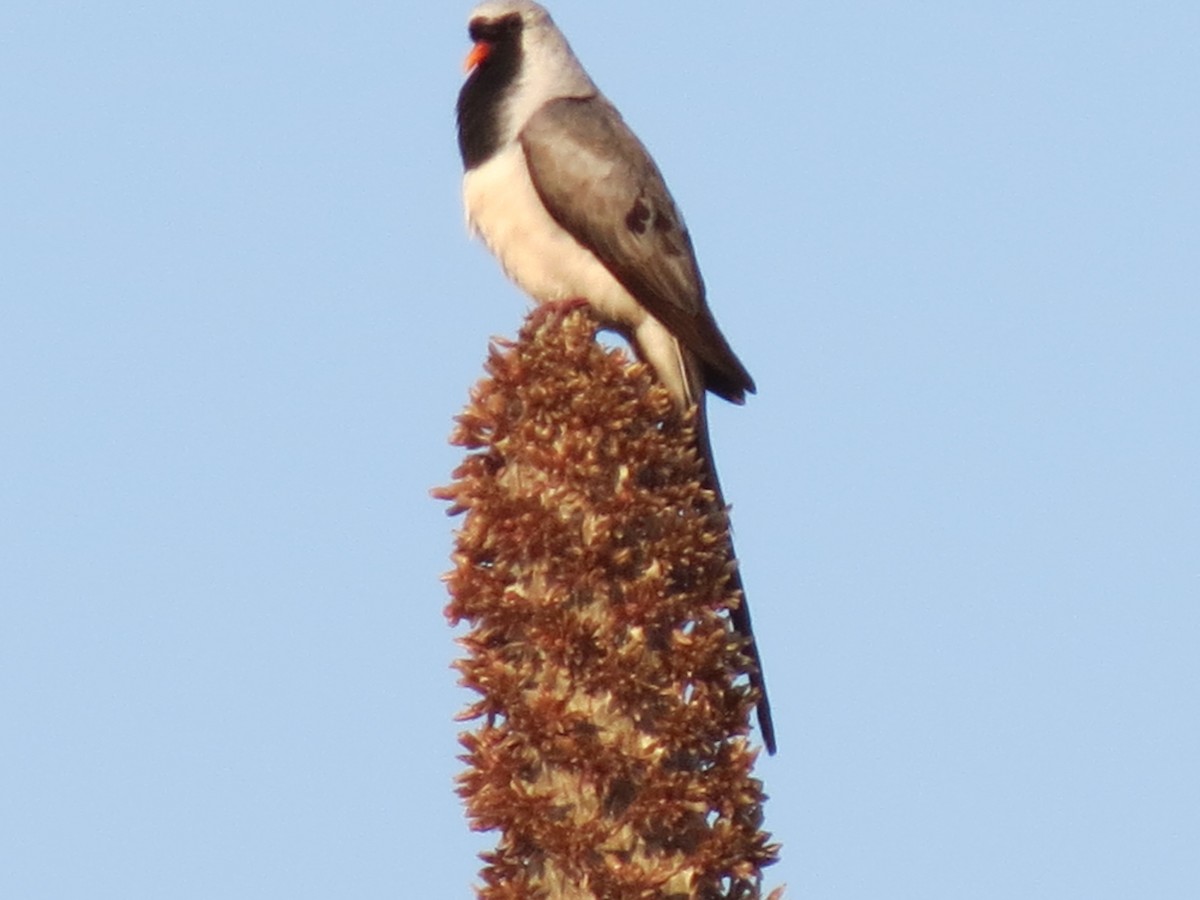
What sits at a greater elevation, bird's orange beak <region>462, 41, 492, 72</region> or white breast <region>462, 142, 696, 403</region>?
bird's orange beak <region>462, 41, 492, 72</region>

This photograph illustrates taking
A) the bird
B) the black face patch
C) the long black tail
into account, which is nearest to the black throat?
the bird

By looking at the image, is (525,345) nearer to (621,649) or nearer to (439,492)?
(439,492)

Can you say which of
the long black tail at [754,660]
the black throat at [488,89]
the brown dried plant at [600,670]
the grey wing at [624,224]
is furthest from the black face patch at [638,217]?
the brown dried plant at [600,670]

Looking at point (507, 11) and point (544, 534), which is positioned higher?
point (507, 11)

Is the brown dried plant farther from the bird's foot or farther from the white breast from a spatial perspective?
the white breast

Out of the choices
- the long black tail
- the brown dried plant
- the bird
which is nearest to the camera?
the brown dried plant

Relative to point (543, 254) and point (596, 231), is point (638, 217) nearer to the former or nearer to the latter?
point (596, 231)

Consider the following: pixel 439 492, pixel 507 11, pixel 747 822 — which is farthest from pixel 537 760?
pixel 507 11
